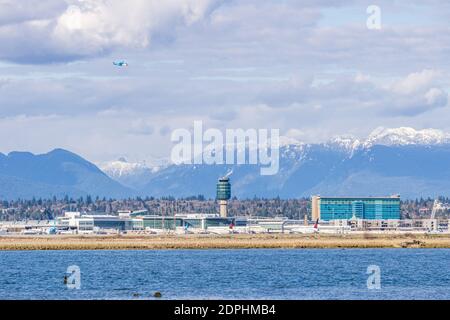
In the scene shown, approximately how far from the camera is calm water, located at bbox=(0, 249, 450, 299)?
7006 cm

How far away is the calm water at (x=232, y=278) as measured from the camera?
70.1 m

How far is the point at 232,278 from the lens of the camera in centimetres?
8625

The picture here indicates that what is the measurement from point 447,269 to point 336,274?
12967 millimetres

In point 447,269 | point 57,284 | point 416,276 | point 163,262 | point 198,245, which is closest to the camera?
point 57,284

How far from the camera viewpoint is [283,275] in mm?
89000
